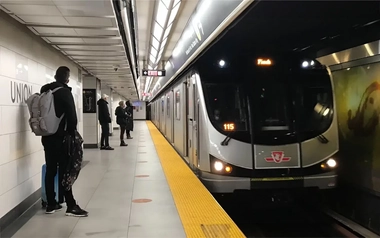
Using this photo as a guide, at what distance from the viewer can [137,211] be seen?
15.6 ft

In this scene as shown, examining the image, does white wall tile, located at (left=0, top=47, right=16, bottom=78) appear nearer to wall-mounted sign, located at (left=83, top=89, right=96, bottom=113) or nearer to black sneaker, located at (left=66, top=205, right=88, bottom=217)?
black sneaker, located at (left=66, top=205, right=88, bottom=217)

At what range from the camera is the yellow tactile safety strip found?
384 centimetres

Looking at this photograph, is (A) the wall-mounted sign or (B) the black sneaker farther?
(A) the wall-mounted sign

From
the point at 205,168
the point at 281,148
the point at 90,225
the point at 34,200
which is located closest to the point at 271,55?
the point at 281,148

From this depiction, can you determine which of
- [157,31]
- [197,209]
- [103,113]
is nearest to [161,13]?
[157,31]

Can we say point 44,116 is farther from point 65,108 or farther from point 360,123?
point 360,123

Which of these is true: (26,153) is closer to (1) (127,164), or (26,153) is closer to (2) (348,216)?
(1) (127,164)

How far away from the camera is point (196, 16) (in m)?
6.87

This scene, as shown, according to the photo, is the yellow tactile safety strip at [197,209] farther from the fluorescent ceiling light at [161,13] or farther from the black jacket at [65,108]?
the fluorescent ceiling light at [161,13]

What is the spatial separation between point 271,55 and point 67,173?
3.42m

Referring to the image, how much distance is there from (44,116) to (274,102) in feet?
10.6

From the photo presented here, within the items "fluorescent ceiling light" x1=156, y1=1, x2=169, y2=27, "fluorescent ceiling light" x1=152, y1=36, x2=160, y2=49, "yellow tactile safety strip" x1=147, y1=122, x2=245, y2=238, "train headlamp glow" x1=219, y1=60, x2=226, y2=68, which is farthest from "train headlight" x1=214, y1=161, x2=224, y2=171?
"fluorescent ceiling light" x1=152, y1=36, x2=160, y2=49

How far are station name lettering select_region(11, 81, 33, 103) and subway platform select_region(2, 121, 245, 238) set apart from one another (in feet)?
4.42

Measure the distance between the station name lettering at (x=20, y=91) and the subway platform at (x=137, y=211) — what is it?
1.35 metres
